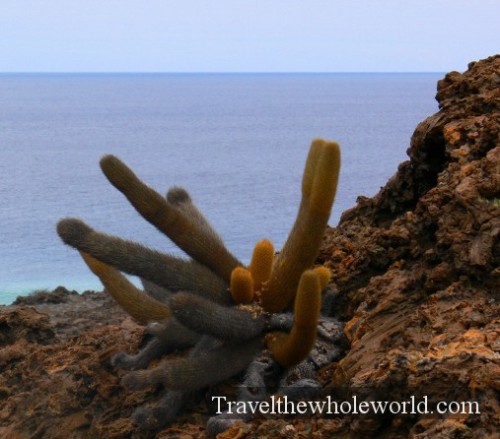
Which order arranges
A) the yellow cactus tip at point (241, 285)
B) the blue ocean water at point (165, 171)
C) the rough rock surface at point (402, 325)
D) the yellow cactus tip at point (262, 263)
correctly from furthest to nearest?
1. the blue ocean water at point (165, 171)
2. the yellow cactus tip at point (262, 263)
3. the yellow cactus tip at point (241, 285)
4. the rough rock surface at point (402, 325)

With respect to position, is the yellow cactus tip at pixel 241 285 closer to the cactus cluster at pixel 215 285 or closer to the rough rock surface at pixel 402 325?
the cactus cluster at pixel 215 285

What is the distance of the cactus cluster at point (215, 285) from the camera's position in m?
6.15

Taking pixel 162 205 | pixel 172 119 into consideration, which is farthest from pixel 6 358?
pixel 172 119

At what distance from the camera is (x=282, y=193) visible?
107 feet

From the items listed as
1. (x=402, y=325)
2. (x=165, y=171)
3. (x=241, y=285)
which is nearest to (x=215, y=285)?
(x=241, y=285)

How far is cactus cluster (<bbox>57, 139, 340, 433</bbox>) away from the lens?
242 inches

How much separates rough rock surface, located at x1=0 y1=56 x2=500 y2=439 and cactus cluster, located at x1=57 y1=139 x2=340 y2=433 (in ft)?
1.05

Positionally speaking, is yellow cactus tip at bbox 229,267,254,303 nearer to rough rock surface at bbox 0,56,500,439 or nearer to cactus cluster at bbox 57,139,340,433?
cactus cluster at bbox 57,139,340,433

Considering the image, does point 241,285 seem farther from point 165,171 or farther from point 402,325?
point 165,171

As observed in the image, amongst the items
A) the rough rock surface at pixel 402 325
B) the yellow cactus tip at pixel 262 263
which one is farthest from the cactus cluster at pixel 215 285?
the rough rock surface at pixel 402 325

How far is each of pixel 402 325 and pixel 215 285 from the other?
1.49m

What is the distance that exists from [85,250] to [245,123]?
8264 centimetres

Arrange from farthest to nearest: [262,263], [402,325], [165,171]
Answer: [165,171] < [262,263] < [402,325]

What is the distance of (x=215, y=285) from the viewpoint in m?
6.73
